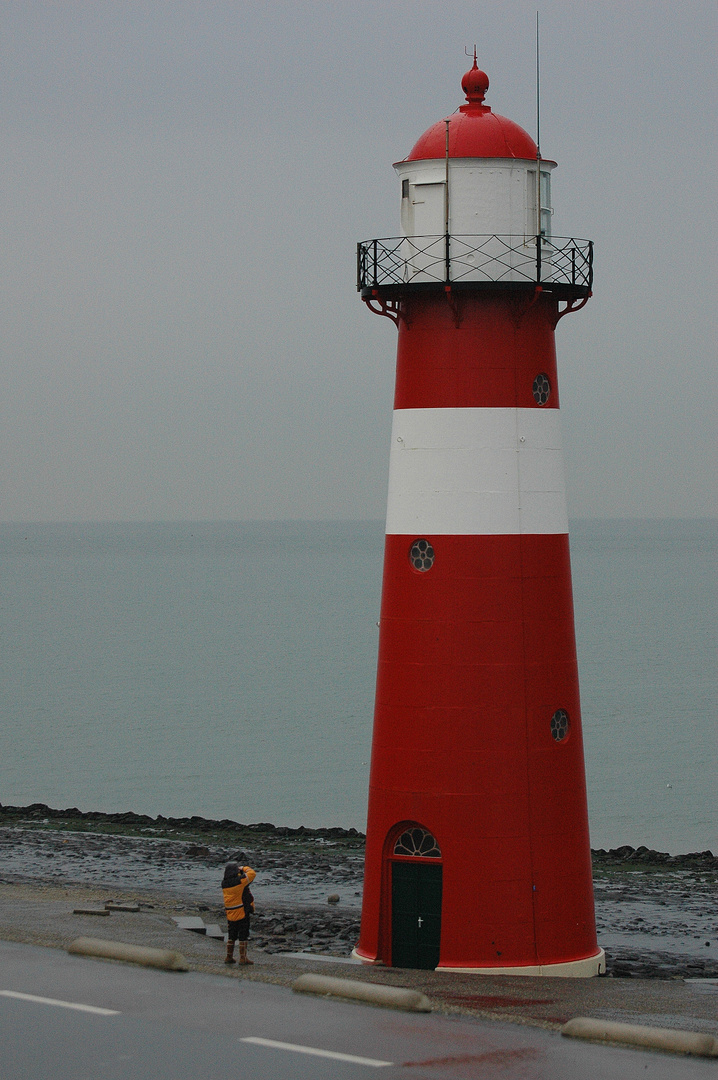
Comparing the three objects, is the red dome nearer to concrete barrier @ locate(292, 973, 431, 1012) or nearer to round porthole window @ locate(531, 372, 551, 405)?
round porthole window @ locate(531, 372, 551, 405)

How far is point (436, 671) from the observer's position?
1797 cm

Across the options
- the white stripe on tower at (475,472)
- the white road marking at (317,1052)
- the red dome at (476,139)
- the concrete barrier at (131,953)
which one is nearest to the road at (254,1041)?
the white road marking at (317,1052)

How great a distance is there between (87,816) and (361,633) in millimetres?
72478

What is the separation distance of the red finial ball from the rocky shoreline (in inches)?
500

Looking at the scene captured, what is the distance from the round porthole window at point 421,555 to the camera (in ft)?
59.2

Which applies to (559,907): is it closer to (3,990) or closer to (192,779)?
(3,990)

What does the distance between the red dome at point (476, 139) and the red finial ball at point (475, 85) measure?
331mm

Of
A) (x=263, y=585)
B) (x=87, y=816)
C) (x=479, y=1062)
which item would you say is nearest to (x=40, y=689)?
(x=87, y=816)

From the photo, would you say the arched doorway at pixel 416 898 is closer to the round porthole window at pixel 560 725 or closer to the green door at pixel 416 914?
the green door at pixel 416 914

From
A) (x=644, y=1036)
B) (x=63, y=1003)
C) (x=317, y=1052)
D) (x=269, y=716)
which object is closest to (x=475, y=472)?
(x=644, y=1036)

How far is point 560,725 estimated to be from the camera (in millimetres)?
18281

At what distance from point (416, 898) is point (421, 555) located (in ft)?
13.3

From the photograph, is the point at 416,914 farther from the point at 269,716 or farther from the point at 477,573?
the point at 269,716

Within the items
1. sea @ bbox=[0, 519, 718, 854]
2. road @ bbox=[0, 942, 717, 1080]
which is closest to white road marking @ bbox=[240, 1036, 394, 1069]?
road @ bbox=[0, 942, 717, 1080]
